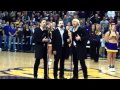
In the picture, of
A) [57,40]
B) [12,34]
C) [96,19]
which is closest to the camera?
[57,40]

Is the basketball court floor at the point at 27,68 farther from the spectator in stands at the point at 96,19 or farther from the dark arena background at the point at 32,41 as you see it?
the spectator in stands at the point at 96,19

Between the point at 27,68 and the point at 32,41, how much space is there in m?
0.86

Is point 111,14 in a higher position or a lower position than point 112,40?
higher

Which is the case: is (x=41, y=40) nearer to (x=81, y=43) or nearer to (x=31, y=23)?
(x=81, y=43)

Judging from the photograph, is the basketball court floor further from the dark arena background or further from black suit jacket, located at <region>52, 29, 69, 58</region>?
black suit jacket, located at <region>52, 29, 69, 58</region>

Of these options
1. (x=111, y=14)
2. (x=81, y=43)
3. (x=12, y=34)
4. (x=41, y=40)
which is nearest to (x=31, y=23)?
(x=12, y=34)

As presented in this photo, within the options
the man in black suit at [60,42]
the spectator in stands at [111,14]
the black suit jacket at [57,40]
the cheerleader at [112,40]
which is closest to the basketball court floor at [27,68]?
the cheerleader at [112,40]

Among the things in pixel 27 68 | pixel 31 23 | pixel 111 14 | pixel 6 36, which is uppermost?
pixel 111 14

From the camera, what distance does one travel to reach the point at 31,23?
602 inches
